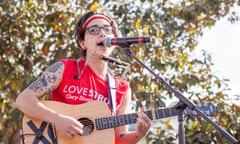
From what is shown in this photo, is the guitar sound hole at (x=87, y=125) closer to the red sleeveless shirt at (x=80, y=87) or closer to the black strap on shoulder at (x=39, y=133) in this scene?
the red sleeveless shirt at (x=80, y=87)

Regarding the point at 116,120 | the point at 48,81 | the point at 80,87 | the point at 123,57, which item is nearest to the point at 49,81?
the point at 48,81

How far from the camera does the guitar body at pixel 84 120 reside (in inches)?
120

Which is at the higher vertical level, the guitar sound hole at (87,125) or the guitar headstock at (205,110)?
the guitar headstock at (205,110)

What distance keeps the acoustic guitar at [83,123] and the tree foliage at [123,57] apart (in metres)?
2.49

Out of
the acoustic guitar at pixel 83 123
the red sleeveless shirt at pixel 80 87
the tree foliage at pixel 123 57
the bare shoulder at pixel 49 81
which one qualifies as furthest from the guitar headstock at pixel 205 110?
the tree foliage at pixel 123 57

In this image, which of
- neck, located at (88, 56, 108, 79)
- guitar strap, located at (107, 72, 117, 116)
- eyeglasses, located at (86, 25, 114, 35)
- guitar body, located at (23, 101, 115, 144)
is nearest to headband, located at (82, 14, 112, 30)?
eyeglasses, located at (86, 25, 114, 35)

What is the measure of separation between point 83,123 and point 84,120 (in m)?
0.02

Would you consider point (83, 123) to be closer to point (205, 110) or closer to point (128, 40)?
point (128, 40)

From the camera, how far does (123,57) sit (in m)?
5.59

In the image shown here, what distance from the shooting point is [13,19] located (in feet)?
20.2

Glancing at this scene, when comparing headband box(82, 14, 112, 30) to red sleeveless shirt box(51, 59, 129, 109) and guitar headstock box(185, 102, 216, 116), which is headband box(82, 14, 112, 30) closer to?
red sleeveless shirt box(51, 59, 129, 109)

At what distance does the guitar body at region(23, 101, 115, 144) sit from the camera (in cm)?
306

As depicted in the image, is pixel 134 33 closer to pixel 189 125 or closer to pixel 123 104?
pixel 189 125

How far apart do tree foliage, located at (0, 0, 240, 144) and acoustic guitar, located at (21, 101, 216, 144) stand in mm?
2491
